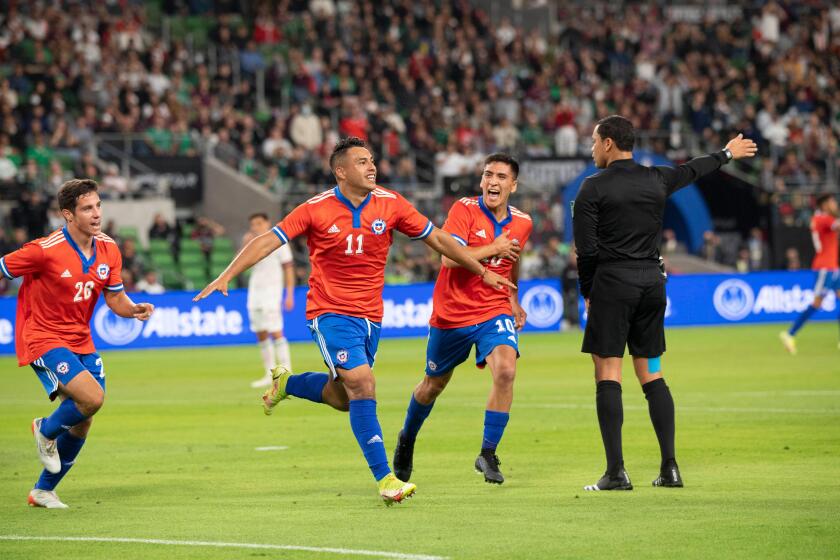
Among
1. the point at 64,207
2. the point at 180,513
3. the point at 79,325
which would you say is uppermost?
the point at 64,207

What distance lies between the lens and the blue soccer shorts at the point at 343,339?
9.48 m

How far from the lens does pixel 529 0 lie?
4638 centimetres

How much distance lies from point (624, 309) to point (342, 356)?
6.35ft

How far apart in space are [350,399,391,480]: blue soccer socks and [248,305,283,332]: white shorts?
11512 mm

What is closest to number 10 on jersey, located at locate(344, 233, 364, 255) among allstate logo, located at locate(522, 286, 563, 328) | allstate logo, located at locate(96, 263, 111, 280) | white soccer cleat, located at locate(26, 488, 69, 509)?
allstate logo, located at locate(96, 263, 111, 280)

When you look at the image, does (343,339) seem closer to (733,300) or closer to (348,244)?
(348,244)

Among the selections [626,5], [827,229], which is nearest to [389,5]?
[626,5]

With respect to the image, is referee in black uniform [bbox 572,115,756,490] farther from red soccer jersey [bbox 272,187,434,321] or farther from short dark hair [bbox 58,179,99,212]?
short dark hair [bbox 58,179,99,212]

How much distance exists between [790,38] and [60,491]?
40167 millimetres

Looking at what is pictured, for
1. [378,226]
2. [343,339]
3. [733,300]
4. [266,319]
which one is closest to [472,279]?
[378,226]

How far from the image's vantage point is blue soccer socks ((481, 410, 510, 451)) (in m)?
10.4

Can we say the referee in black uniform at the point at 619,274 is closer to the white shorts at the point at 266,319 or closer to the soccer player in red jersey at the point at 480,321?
the soccer player in red jersey at the point at 480,321

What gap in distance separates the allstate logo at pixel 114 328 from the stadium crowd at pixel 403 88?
99.6 inches

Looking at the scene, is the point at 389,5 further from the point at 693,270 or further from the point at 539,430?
the point at 539,430
